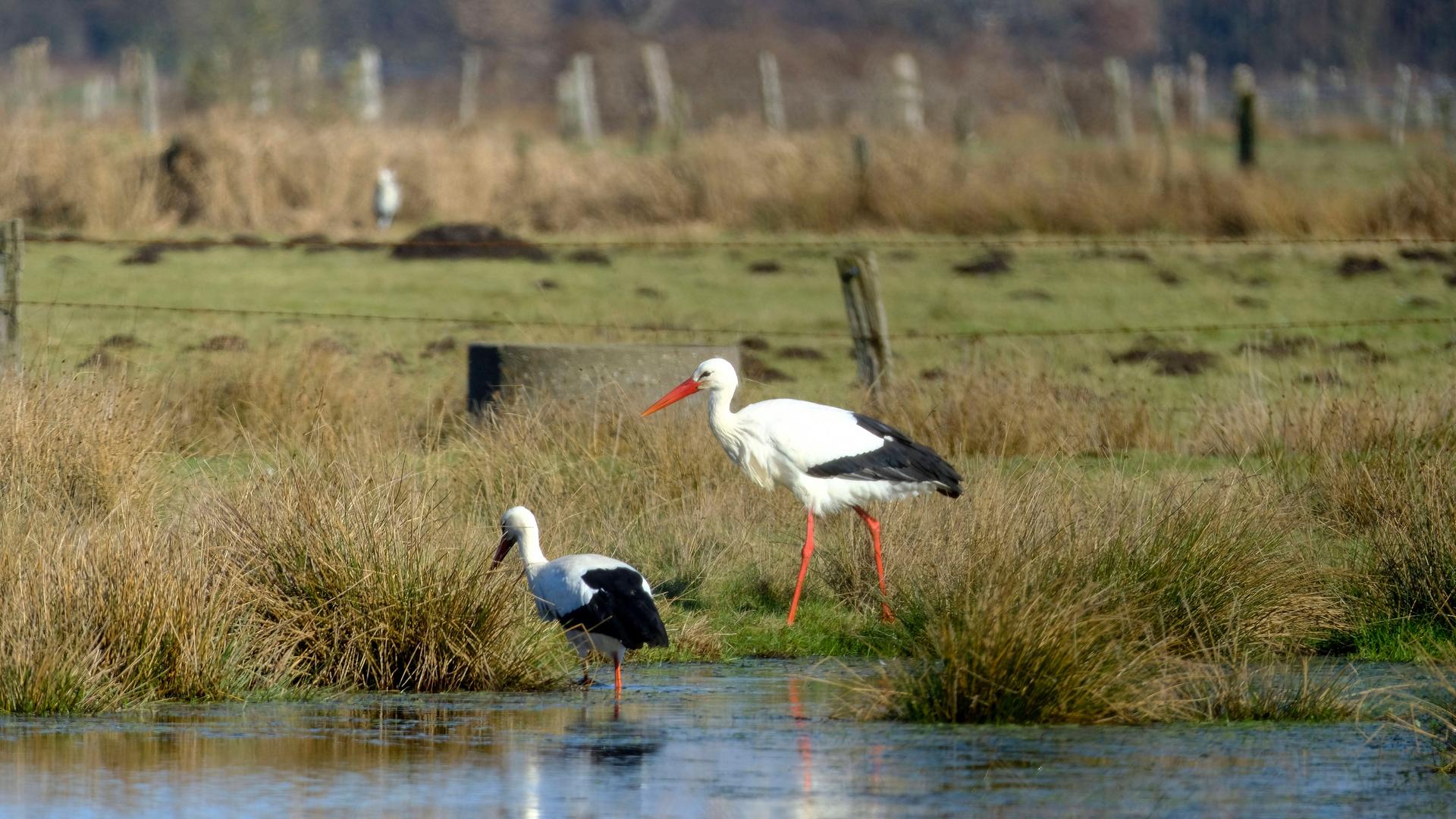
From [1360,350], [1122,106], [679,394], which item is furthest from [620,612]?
[1122,106]

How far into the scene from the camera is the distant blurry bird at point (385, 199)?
2669cm

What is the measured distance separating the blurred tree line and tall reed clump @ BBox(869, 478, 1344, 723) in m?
79.4

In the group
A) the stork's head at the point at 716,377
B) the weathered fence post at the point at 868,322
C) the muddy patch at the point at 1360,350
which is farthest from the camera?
the muddy patch at the point at 1360,350

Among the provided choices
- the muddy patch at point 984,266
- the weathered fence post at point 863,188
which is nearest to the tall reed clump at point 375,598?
the muddy patch at point 984,266

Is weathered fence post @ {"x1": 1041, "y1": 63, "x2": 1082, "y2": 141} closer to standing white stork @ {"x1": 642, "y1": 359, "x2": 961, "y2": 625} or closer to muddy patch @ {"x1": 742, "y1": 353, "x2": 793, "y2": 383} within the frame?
muddy patch @ {"x1": 742, "y1": 353, "x2": 793, "y2": 383}

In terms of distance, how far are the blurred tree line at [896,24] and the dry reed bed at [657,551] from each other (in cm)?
7700

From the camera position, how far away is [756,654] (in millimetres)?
9602

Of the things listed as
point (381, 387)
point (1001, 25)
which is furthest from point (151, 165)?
point (1001, 25)

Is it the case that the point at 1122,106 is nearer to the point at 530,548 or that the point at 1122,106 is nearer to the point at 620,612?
the point at 530,548

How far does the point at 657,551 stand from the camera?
10.7 m

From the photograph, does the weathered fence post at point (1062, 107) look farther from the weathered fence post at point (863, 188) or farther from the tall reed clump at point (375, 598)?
the tall reed clump at point (375, 598)

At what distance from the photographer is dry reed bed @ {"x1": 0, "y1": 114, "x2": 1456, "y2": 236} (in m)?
25.9

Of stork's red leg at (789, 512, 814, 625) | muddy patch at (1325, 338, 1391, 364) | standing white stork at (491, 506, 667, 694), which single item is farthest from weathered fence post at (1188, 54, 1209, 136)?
standing white stork at (491, 506, 667, 694)

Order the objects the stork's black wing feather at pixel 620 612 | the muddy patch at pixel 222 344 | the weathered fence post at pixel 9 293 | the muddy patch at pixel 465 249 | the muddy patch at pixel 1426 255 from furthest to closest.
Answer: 1. the muddy patch at pixel 465 249
2. the muddy patch at pixel 1426 255
3. the muddy patch at pixel 222 344
4. the weathered fence post at pixel 9 293
5. the stork's black wing feather at pixel 620 612
